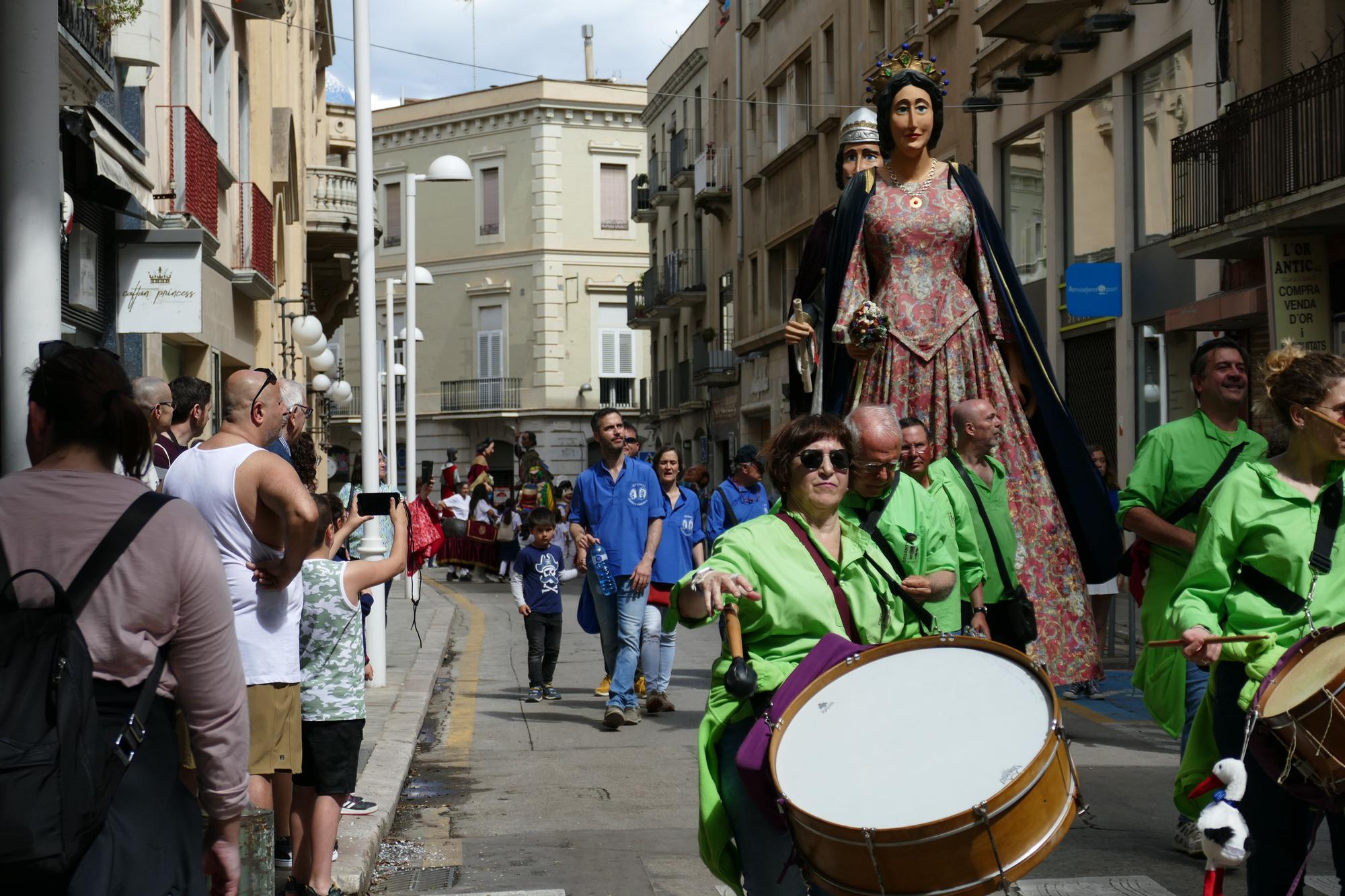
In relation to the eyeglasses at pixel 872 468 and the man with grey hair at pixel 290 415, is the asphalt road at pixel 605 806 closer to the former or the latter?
the eyeglasses at pixel 872 468

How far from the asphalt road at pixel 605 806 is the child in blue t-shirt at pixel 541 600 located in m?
0.30

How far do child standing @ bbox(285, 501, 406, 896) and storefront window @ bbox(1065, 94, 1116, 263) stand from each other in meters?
16.8

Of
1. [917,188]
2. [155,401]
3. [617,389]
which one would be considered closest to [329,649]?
[155,401]

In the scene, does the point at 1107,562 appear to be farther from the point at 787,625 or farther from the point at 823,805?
the point at 823,805

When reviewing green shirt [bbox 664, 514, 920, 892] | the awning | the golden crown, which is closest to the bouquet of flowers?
the golden crown

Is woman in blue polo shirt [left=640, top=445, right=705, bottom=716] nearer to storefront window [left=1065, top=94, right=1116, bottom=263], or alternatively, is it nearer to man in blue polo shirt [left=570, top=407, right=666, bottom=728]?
man in blue polo shirt [left=570, top=407, right=666, bottom=728]

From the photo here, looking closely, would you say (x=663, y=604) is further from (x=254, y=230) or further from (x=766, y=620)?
(x=254, y=230)

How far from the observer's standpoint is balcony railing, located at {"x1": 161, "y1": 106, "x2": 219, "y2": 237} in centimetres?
1605

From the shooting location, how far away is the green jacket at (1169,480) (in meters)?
6.59

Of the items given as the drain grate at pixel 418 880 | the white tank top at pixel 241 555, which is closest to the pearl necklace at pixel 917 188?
the white tank top at pixel 241 555

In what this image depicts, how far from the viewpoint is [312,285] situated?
3384 cm

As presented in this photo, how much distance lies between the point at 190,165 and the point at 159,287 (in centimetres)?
274

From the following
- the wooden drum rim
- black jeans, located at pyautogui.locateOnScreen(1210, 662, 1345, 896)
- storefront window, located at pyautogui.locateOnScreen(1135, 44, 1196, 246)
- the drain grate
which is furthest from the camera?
storefront window, located at pyautogui.locateOnScreen(1135, 44, 1196, 246)

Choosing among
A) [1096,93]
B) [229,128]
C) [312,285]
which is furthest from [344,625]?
[312,285]
